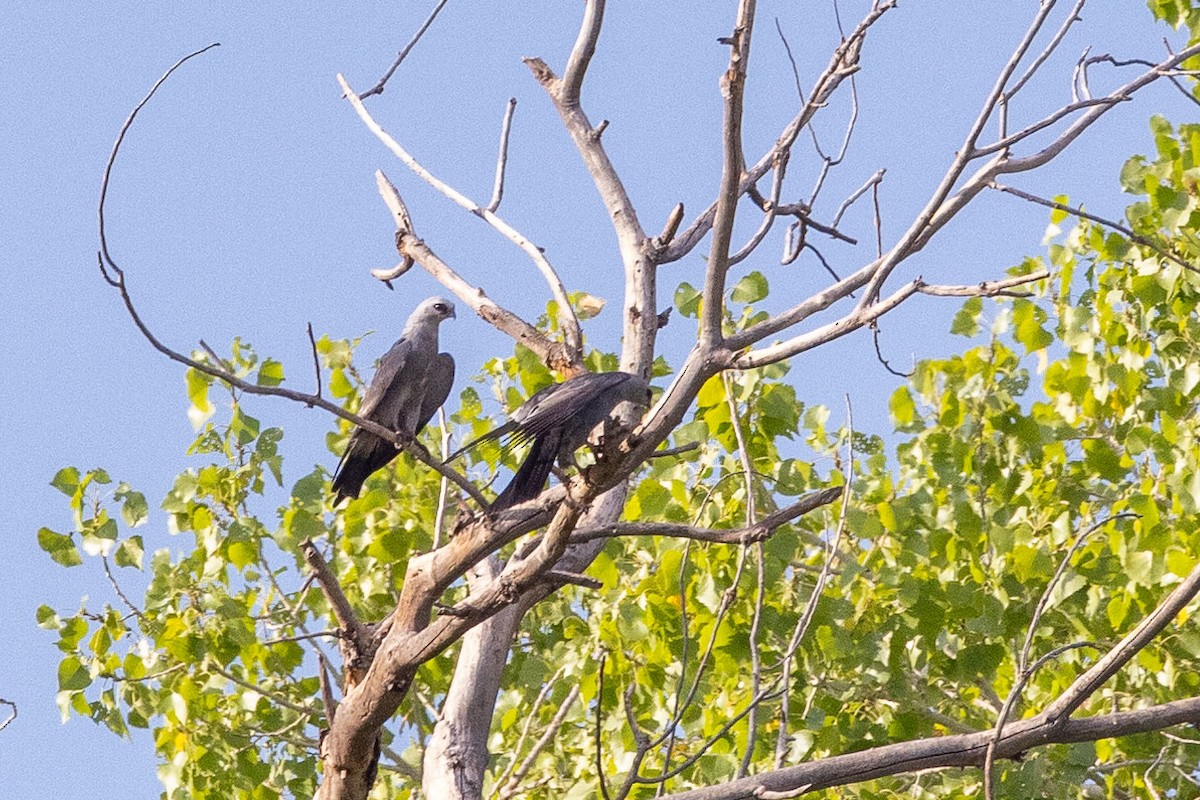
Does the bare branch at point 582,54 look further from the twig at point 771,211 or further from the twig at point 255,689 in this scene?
the twig at point 255,689

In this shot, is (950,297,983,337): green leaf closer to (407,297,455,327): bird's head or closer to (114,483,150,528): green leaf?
(407,297,455,327): bird's head

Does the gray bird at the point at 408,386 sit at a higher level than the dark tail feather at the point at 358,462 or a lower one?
higher

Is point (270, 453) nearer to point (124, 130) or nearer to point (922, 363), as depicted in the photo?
point (124, 130)

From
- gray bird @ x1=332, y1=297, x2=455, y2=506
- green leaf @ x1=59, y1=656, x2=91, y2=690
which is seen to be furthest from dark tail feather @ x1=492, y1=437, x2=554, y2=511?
green leaf @ x1=59, y1=656, x2=91, y2=690

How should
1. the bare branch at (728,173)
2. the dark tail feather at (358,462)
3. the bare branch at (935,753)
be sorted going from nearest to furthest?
the bare branch at (728,173) < the bare branch at (935,753) < the dark tail feather at (358,462)

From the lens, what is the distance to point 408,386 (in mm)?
6984

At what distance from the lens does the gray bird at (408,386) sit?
6.44 meters

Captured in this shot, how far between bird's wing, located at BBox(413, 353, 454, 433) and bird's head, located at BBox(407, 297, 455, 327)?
0.25m

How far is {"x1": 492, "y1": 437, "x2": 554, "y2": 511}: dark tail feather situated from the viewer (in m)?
4.54

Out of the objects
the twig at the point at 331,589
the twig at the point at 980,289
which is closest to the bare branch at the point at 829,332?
the twig at the point at 980,289

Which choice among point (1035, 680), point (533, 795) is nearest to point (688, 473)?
point (533, 795)

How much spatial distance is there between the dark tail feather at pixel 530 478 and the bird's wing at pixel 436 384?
2.17m

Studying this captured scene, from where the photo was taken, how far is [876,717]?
6.36m

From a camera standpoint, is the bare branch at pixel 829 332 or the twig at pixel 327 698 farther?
the twig at pixel 327 698
